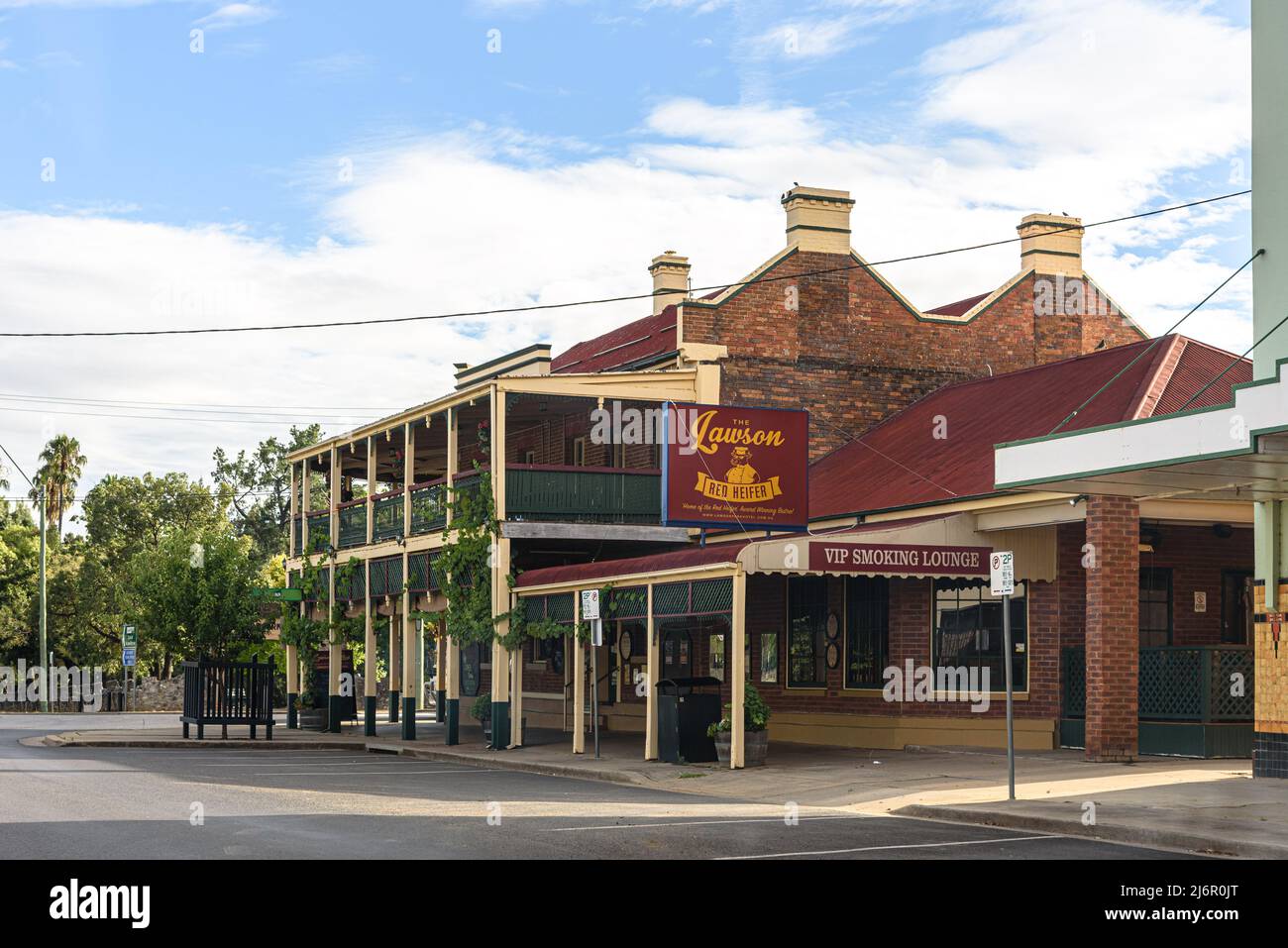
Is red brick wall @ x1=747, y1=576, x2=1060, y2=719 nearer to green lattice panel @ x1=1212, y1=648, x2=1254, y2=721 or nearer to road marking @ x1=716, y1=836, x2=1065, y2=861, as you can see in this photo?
green lattice panel @ x1=1212, y1=648, x2=1254, y2=721

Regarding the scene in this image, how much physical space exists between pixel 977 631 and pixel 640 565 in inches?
207

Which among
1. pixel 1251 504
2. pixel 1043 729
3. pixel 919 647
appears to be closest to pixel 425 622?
pixel 919 647

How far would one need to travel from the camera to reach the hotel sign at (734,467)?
80.2 ft

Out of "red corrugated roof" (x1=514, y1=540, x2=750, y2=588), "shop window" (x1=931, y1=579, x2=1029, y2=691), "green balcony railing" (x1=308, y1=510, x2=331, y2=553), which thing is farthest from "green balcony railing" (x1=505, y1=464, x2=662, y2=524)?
"green balcony railing" (x1=308, y1=510, x2=331, y2=553)

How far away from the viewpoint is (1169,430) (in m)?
16.6

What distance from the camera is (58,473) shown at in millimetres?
75312

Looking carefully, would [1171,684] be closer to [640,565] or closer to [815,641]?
[815,641]

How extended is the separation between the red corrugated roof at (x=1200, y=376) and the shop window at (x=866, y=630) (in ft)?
17.6

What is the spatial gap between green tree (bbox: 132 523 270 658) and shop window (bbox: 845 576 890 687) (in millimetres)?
17441

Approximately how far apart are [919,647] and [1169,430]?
9.02 meters

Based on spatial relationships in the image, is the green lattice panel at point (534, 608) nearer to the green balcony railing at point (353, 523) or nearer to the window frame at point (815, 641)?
the window frame at point (815, 641)

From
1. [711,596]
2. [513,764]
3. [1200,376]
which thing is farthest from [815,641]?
[1200,376]

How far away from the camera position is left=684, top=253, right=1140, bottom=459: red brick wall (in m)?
30.7
